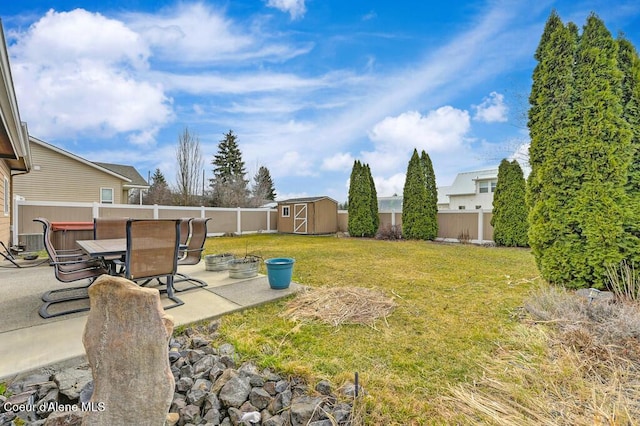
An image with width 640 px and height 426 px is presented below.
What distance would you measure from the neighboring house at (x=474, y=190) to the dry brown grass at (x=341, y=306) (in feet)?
64.6

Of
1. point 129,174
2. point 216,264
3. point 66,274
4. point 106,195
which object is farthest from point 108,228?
point 129,174

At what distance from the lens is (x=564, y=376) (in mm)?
1942

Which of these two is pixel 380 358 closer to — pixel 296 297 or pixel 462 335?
pixel 462 335

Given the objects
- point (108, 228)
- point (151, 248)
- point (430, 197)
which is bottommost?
point (151, 248)

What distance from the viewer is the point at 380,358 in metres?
2.32

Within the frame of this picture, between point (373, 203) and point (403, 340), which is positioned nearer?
point (403, 340)

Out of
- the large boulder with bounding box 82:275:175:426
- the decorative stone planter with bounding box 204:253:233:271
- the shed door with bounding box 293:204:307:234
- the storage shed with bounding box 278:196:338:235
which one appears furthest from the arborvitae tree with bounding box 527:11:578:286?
the shed door with bounding box 293:204:307:234

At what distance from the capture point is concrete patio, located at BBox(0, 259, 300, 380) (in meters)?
2.18

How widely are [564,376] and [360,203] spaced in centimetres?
A: 1218

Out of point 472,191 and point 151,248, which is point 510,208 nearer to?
point 151,248

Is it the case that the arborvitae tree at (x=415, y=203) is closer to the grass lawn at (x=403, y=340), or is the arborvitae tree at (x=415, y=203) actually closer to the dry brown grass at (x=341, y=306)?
the grass lawn at (x=403, y=340)

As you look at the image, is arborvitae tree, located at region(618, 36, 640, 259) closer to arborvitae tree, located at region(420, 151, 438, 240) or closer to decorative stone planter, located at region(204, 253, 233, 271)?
decorative stone planter, located at region(204, 253, 233, 271)

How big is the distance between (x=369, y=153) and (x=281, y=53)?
7.91 metres

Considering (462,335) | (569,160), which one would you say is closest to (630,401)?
(462,335)
